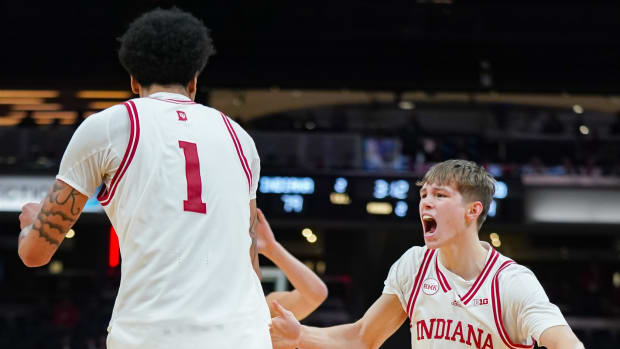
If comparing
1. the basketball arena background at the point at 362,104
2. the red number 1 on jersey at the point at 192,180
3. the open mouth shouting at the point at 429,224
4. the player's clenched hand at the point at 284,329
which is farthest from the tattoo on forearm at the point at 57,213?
Answer: the basketball arena background at the point at 362,104

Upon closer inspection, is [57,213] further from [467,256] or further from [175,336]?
[467,256]

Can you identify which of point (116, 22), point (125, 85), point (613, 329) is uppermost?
point (116, 22)

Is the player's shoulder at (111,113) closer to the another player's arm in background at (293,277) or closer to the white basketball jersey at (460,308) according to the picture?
the another player's arm in background at (293,277)

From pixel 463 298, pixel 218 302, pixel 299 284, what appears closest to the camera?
pixel 218 302

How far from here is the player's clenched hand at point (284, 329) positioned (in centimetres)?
324

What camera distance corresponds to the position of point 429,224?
11.3 ft

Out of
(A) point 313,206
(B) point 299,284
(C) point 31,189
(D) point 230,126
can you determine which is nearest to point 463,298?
(B) point 299,284

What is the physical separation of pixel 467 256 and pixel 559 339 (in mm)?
557

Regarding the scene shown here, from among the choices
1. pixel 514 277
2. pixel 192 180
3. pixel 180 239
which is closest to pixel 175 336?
pixel 180 239

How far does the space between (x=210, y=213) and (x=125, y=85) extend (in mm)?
15099

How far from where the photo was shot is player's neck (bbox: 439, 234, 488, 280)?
348cm

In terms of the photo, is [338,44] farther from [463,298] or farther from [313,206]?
[463,298]

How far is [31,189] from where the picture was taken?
613 inches

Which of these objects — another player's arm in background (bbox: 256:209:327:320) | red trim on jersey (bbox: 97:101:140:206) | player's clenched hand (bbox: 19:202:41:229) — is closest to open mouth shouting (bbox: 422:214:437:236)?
another player's arm in background (bbox: 256:209:327:320)
